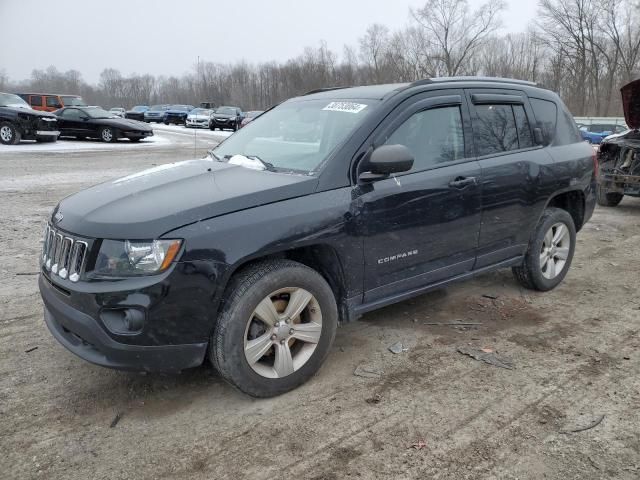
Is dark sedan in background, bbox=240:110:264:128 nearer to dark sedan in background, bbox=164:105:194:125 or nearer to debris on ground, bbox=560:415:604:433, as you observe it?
debris on ground, bbox=560:415:604:433

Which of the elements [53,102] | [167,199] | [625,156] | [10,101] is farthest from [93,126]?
[167,199]

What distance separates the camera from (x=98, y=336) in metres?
2.70

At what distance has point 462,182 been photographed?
12.5 feet

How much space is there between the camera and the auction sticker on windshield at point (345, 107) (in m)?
3.63

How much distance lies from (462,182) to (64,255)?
2.72 m

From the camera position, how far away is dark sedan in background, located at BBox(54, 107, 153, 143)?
22.1 m

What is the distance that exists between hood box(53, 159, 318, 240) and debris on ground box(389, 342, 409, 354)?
1393mm

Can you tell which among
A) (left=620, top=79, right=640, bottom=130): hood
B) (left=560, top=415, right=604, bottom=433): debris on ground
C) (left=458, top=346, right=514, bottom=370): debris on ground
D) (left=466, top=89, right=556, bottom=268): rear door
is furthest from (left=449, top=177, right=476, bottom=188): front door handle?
(left=620, top=79, right=640, bottom=130): hood

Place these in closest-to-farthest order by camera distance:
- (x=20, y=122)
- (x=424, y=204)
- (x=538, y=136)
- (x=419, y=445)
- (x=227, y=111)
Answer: (x=419, y=445), (x=424, y=204), (x=538, y=136), (x=20, y=122), (x=227, y=111)

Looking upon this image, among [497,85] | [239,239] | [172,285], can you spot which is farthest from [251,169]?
[497,85]

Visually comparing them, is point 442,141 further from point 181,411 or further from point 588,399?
point 181,411

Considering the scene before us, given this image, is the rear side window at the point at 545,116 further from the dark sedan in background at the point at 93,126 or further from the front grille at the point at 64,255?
the dark sedan in background at the point at 93,126

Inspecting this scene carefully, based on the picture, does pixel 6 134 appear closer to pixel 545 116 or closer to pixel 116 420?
pixel 116 420

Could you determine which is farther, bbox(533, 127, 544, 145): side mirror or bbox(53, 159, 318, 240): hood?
bbox(533, 127, 544, 145): side mirror
